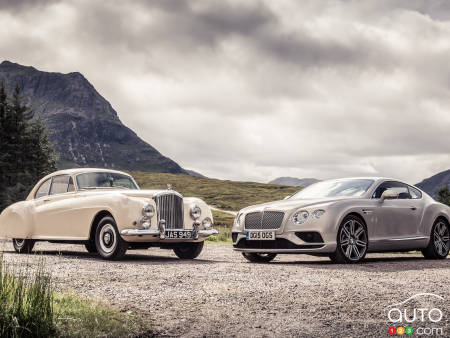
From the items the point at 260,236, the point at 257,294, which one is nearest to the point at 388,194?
the point at 260,236

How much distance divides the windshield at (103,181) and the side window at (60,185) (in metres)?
0.39

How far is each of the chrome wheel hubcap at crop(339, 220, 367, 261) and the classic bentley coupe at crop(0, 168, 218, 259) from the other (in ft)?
9.51

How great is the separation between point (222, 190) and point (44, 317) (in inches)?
5648

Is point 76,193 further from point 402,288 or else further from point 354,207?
point 402,288

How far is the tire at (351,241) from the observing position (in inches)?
381

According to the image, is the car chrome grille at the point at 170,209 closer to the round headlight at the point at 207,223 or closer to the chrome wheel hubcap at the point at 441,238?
the round headlight at the point at 207,223

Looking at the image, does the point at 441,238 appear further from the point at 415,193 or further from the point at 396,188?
the point at 396,188

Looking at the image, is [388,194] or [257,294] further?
[388,194]

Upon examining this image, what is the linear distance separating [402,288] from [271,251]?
3568 mm

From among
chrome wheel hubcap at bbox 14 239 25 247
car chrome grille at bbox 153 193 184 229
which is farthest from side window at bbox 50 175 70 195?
car chrome grille at bbox 153 193 184 229

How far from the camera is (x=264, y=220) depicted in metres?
10.2

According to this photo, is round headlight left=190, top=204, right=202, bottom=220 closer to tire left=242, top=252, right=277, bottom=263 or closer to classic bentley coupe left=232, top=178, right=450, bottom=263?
classic bentley coupe left=232, top=178, right=450, bottom=263

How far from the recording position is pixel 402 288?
6.60 m

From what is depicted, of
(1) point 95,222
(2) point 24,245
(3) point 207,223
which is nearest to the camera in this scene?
(1) point 95,222
